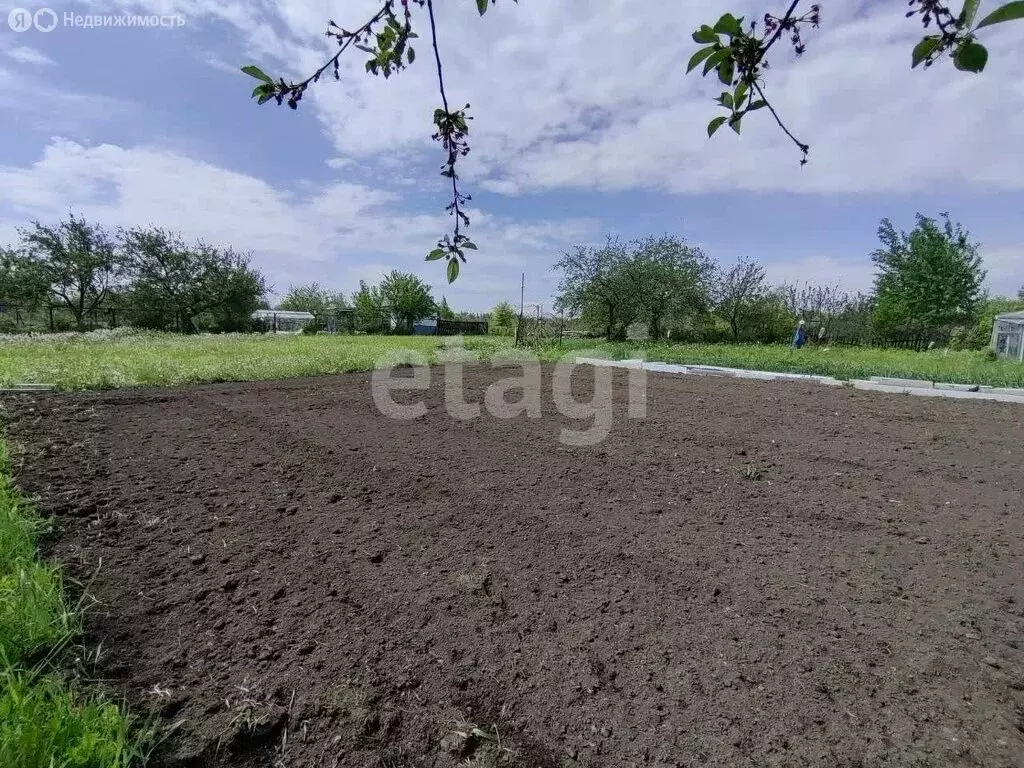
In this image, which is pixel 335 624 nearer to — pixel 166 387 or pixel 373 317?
pixel 166 387

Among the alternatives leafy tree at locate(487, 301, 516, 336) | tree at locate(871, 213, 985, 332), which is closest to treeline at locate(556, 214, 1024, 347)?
tree at locate(871, 213, 985, 332)

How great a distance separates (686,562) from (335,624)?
132cm

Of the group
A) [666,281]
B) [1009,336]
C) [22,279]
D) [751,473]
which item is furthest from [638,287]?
[22,279]

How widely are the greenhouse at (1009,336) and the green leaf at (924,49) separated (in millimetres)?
16192

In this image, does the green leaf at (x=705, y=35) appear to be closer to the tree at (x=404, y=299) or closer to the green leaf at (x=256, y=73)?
the green leaf at (x=256, y=73)

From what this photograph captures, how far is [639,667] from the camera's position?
135 cm

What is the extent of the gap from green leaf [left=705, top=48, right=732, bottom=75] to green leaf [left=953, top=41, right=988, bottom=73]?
270 millimetres

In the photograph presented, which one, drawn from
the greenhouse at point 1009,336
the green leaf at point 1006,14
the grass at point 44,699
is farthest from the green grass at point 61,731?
the greenhouse at point 1009,336

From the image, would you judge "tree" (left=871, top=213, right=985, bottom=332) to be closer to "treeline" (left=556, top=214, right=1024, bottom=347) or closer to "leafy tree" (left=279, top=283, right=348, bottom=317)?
"treeline" (left=556, top=214, right=1024, bottom=347)

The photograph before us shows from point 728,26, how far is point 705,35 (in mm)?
30

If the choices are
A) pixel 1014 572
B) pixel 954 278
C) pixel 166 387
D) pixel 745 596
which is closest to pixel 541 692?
pixel 745 596

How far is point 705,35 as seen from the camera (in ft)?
2.21

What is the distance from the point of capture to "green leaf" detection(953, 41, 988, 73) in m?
0.51

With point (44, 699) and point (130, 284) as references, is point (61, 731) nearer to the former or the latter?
point (44, 699)
